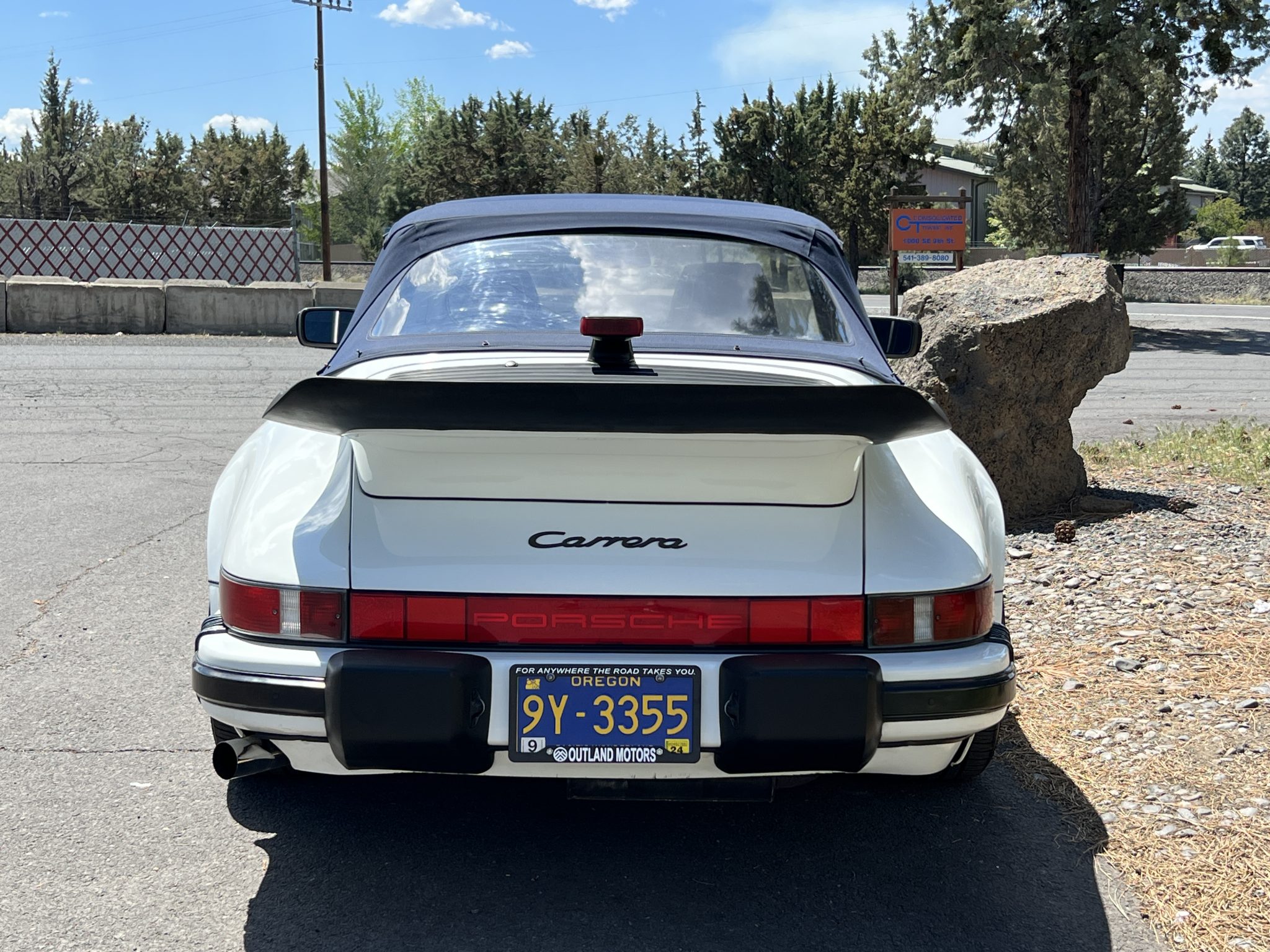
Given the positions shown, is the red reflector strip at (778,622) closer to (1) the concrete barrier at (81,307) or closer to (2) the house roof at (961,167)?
(1) the concrete barrier at (81,307)

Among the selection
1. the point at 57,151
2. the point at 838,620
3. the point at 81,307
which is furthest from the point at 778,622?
the point at 57,151

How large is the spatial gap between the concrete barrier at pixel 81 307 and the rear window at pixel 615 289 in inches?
700

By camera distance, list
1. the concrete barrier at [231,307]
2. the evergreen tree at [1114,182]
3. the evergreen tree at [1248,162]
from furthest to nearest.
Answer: the evergreen tree at [1248,162] < the evergreen tree at [1114,182] < the concrete barrier at [231,307]

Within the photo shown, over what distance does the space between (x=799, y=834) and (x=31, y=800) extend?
86.0 inches

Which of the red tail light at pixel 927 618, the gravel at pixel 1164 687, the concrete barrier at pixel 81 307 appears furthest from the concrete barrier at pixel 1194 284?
the red tail light at pixel 927 618

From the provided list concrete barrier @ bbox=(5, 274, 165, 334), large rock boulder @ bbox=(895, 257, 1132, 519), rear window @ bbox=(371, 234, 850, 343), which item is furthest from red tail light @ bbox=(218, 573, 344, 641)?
concrete barrier @ bbox=(5, 274, 165, 334)

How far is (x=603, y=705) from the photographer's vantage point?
101 inches

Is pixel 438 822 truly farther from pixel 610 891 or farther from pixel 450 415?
pixel 450 415

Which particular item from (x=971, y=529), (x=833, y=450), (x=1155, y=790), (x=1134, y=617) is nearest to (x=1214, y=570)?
(x=1134, y=617)

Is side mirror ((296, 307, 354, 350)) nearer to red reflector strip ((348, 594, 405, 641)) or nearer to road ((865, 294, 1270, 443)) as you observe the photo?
red reflector strip ((348, 594, 405, 641))

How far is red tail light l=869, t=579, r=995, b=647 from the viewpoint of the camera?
2.64 m

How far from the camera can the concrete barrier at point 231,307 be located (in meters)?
19.9

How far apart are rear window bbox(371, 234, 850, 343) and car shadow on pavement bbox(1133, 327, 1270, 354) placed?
18675 mm

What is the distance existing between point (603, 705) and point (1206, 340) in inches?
893
